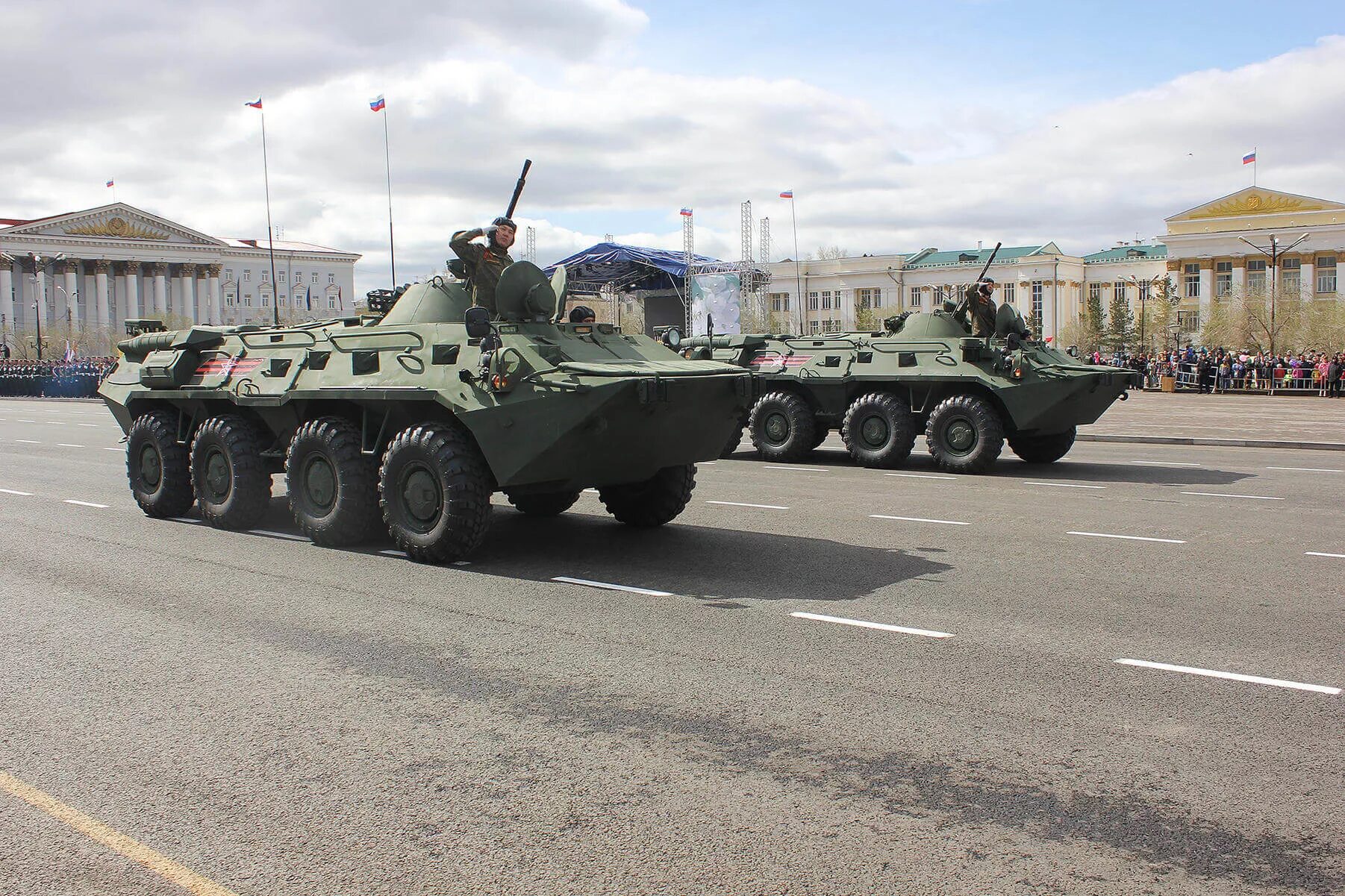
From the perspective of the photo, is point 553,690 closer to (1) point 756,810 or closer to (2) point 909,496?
(1) point 756,810

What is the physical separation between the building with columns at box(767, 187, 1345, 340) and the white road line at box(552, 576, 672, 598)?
62.7m

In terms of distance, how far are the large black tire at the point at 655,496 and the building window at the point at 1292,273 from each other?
69891 mm

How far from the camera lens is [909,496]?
41.6ft

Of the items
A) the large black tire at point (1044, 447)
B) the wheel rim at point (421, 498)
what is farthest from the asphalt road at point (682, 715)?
the large black tire at point (1044, 447)

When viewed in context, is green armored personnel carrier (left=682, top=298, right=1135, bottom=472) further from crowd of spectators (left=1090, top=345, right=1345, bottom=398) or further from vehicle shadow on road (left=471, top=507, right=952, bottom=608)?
crowd of spectators (left=1090, top=345, right=1345, bottom=398)

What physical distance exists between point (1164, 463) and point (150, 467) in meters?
12.3

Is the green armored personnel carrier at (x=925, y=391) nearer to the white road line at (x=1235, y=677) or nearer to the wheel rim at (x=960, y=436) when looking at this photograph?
the wheel rim at (x=960, y=436)

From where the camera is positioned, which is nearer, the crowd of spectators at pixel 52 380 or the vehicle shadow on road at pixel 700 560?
the vehicle shadow on road at pixel 700 560

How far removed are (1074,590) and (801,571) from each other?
174cm

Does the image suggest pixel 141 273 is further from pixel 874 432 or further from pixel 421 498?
pixel 421 498

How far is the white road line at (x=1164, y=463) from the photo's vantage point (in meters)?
16.2

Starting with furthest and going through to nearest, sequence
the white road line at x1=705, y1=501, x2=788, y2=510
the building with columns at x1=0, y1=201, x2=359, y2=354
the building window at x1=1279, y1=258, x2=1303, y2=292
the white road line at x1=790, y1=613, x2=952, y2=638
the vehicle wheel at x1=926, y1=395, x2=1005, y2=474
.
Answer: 1. the building with columns at x1=0, y1=201, x2=359, y2=354
2. the building window at x1=1279, y1=258, x2=1303, y2=292
3. the vehicle wheel at x1=926, y1=395, x2=1005, y2=474
4. the white road line at x1=705, y1=501, x2=788, y2=510
5. the white road line at x1=790, y1=613, x2=952, y2=638

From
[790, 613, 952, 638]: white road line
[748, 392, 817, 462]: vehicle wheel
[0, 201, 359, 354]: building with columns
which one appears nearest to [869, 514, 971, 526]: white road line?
[790, 613, 952, 638]: white road line

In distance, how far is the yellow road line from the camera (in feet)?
12.1
